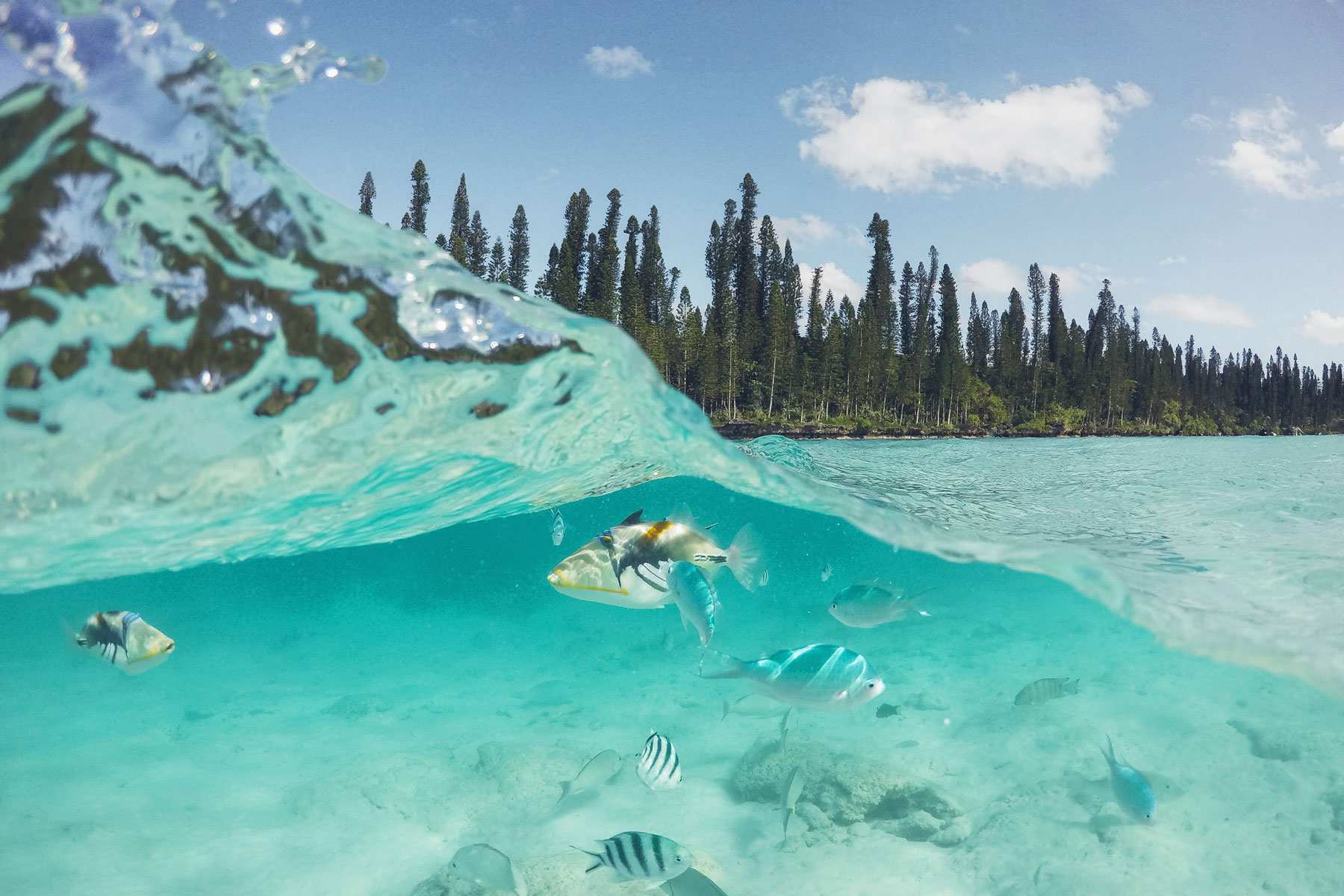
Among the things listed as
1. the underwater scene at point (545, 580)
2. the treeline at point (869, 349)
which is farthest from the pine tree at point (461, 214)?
the underwater scene at point (545, 580)

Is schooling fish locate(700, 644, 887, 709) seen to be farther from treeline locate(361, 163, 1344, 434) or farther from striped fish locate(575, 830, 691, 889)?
treeline locate(361, 163, 1344, 434)

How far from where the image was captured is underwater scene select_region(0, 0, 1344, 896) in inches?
159

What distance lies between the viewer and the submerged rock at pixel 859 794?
6.72m

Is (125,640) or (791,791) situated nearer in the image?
(125,640)

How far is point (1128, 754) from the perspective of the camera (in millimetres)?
8867

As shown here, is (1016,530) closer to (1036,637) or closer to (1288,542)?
(1288,542)

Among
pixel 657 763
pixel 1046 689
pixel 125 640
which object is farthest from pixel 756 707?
pixel 125 640

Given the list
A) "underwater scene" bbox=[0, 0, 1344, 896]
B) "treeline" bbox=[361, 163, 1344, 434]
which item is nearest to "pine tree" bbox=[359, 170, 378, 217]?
"treeline" bbox=[361, 163, 1344, 434]

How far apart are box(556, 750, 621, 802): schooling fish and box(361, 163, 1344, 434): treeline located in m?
51.3

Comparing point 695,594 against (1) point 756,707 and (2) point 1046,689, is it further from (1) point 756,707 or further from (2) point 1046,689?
(1) point 756,707

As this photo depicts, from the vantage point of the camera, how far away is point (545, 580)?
9.23 m

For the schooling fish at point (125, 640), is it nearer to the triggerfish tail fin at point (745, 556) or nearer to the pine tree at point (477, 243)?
the triggerfish tail fin at point (745, 556)

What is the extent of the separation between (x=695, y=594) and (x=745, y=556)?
1.04m

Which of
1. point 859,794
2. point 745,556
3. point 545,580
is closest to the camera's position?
point 745,556
